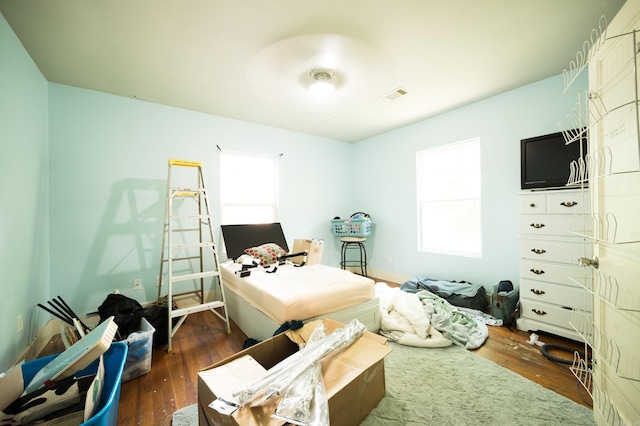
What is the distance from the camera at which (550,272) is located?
2129mm

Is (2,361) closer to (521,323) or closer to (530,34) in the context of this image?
(521,323)

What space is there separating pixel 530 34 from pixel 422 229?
2452 millimetres

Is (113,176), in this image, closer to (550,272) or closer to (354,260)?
(354,260)

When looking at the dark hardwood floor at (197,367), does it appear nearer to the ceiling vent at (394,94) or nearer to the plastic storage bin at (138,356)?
the plastic storage bin at (138,356)

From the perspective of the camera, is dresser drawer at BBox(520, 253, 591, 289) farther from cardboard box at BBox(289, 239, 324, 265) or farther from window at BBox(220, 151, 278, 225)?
window at BBox(220, 151, 278, 225)

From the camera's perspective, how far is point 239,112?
318cm

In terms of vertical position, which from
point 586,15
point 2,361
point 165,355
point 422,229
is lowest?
point 165,355

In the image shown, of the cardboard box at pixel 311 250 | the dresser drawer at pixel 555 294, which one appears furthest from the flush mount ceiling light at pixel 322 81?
the dresser drawer at pixel 555 294

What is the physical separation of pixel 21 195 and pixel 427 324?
136 inches

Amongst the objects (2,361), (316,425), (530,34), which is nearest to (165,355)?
(2,361)

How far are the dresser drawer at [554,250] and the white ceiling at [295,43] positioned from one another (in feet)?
5.25

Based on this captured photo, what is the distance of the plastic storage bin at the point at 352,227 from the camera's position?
3.99 meters

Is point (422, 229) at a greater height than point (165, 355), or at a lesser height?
greater

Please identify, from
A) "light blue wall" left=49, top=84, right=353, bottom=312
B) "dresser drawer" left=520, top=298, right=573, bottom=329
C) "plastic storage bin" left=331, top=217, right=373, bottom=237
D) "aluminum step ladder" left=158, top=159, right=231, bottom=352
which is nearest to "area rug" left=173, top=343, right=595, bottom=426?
"dresser drawer" left=520, top=298, right=573, bottom=329
